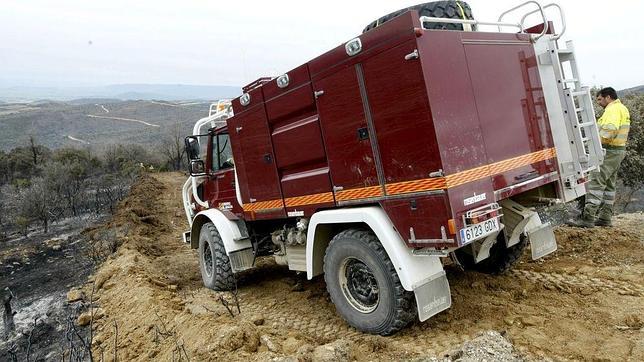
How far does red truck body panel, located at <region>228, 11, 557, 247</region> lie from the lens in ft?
11.5

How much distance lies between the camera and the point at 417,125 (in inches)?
139

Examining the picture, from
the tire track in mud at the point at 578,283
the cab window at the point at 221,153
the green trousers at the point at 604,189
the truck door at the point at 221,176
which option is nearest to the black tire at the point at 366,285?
the tire track in mud at the point at 578,283

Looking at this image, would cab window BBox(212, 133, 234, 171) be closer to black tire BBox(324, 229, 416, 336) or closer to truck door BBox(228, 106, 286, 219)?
truck door BBox(228, 106, 286, 219)

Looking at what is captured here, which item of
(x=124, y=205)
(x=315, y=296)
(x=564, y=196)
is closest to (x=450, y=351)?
(x=564, y=196)

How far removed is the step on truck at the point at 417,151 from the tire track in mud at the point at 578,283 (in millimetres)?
328

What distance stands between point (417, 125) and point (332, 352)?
185 cm

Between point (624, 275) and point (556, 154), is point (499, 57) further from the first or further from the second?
point (624, 275)

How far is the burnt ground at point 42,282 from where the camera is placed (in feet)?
17.6

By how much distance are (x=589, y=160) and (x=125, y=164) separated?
21.8m

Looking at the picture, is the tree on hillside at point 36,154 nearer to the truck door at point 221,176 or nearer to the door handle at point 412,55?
the truck door at point 221,176

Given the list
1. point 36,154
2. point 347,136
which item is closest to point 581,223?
point 347,136

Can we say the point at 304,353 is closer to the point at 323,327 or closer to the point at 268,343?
the point at 268,343

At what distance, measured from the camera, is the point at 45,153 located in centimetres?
2248

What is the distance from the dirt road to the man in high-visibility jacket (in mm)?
303
